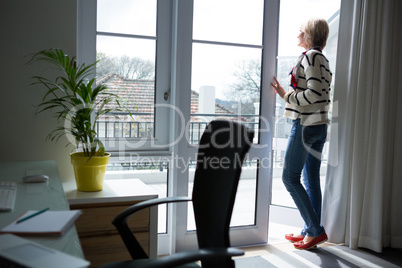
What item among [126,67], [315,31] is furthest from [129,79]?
[315,31]

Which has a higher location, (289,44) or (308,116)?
(289,44)

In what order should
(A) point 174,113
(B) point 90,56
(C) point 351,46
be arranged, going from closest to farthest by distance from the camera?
→ (B) point 90,56
(A) point 174,113
(C) point 351,46

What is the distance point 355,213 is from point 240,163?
2.04 m

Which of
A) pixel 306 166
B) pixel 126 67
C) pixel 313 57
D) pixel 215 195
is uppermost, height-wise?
pixel 313 57

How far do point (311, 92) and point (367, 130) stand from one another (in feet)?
2.20

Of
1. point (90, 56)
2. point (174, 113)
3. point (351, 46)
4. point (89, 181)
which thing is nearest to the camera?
point (89, 181)

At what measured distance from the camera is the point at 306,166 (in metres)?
2.87

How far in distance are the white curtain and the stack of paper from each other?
2295mm

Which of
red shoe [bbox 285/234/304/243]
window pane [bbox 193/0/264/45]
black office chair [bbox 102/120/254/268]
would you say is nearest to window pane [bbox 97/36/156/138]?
window pane [bbox 193/0/264/45]

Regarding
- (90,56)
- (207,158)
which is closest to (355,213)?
(207,158)

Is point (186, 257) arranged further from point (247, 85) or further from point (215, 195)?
point (247, 85)

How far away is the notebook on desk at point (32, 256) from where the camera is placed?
2.72 ft

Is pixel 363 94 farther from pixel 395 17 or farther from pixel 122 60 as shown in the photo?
pixel 122 60

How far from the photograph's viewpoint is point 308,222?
279 centimetres
